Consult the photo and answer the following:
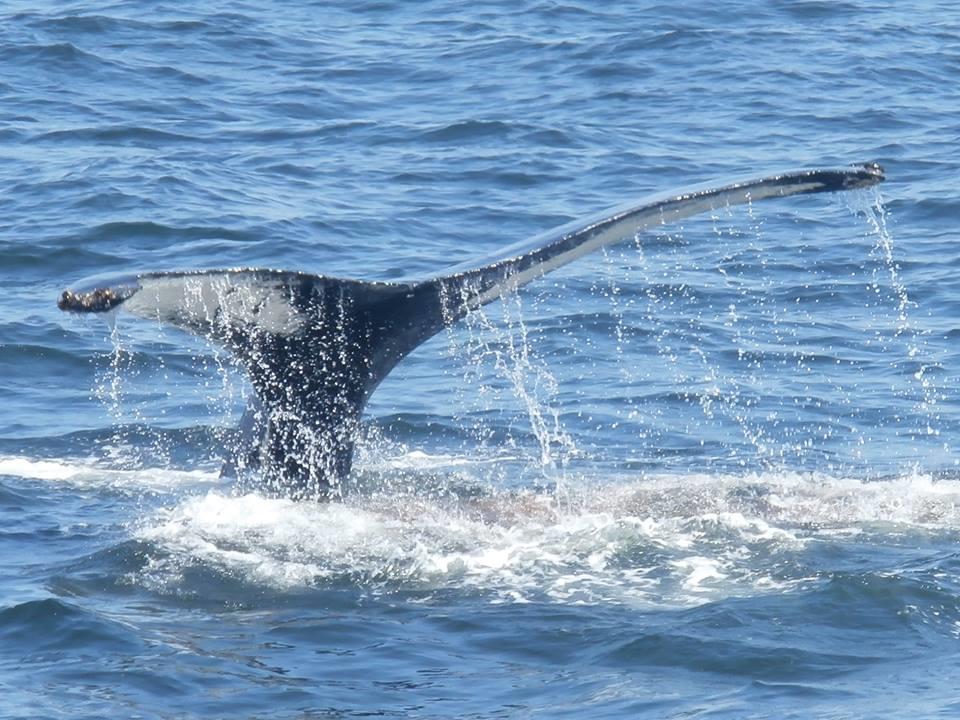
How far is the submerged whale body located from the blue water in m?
0.30

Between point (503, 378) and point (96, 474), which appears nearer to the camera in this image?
point (96, 474)

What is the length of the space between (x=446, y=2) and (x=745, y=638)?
66.3 ft

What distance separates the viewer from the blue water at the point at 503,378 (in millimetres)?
7559

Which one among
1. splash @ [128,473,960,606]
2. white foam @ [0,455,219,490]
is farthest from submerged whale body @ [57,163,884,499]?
white foam @ [0,455,219,490]

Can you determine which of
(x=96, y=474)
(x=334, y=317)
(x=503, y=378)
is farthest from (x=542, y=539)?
(x=503, y=378)

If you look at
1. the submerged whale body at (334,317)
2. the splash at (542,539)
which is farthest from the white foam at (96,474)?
the submerged whale body at (334,317)

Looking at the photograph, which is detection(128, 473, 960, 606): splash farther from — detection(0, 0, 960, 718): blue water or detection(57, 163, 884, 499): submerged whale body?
detection(57, 163, 884, 499): submerged whale body

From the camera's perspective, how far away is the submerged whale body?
800 cm

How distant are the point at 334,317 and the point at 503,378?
4.92 meters

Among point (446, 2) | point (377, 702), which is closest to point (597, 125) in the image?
point (446, 2)

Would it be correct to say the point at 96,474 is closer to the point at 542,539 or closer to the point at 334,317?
the point at 334,317

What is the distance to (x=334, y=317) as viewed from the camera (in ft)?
27.7

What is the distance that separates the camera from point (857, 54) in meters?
23.7

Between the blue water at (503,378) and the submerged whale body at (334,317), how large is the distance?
11.8 inches
